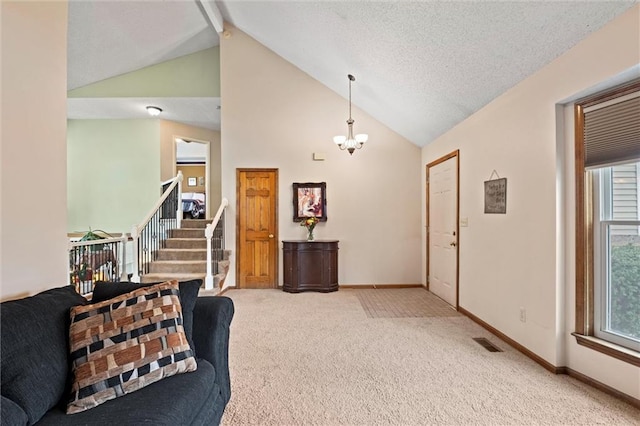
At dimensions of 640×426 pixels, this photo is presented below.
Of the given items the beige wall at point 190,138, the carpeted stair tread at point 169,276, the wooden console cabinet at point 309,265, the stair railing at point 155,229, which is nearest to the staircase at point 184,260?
the carpeted stair tread at point 169,276

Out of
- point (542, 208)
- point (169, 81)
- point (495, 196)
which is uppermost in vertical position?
point (169, 81)

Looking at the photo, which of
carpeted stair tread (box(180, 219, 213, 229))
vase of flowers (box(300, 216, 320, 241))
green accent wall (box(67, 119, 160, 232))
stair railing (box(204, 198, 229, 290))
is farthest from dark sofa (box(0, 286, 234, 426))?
green accent wall (box(67, 119, 160, 232))

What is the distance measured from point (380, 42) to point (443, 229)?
270 centimetres

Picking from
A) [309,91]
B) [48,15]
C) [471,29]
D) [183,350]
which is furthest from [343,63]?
[183,350]

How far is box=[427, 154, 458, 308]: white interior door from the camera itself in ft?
14.5

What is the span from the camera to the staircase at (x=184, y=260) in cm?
500

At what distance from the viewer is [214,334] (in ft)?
5.94

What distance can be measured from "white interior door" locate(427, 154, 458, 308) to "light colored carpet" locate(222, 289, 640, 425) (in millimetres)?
1014

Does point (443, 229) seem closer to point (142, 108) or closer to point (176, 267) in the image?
point (176, 267)

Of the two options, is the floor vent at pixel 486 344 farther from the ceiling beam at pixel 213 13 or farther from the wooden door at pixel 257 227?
the ceiling beam at pixel 213 13

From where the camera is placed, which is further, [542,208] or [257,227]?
[257,227]

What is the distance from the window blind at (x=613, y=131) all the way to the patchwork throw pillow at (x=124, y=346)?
2841mm

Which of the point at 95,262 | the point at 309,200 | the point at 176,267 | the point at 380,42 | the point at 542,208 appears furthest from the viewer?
the point at 309,200

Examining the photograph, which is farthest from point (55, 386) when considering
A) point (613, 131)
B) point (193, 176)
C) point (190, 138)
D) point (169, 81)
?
point (193, 176)
